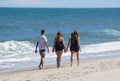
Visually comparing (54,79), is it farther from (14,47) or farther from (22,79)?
(14,47)

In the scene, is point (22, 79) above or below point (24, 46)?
below

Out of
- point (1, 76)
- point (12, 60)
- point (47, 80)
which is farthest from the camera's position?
point (12, 60)

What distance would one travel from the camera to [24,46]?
2569cm

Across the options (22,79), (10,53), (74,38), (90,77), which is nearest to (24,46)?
(10,53)

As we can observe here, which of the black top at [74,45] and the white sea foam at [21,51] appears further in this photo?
the white sea foam at [21,51]

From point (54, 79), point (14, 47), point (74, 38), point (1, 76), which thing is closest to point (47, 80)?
point (54, 79)

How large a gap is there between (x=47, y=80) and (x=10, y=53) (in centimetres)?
1119

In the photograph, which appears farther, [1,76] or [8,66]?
[8,66]

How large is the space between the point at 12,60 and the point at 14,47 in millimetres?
6475

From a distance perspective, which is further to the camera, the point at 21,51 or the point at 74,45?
the point at 21,51

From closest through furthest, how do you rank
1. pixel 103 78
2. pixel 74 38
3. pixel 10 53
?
1. pixel 103 78
2. pixel 74 38
3. pixel 10 53

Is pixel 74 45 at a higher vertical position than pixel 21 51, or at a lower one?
lower

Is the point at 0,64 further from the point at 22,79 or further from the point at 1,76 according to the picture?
the point at 22,79

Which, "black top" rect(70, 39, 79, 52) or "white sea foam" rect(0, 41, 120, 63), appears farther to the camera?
"white sea foam" rect(0, 41, 120, 63)
